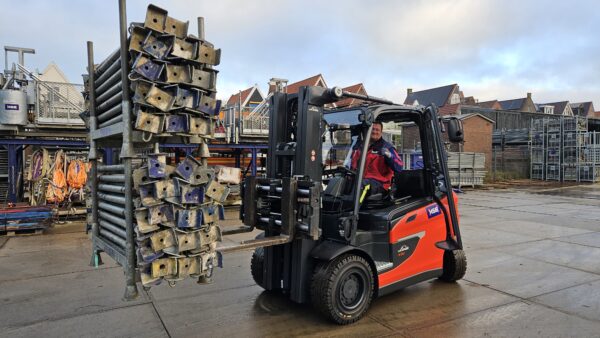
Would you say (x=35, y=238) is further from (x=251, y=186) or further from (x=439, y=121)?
(x=439, y=121)

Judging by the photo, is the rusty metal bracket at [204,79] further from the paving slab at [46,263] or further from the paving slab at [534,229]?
the paving slab at [534,229]

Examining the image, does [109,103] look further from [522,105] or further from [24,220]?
[522,105]

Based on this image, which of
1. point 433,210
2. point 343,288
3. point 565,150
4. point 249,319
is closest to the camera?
point 343,288

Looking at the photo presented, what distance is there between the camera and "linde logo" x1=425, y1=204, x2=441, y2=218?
5355mm

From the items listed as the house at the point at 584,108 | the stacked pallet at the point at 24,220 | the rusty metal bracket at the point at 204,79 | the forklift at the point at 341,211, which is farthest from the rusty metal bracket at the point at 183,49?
the house at the point at 584,108

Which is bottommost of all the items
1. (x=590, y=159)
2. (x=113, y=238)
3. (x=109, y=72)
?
(x=113, y=238)

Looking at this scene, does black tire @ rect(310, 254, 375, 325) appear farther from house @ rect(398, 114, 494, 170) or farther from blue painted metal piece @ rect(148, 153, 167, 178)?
house @ rect(398, 114, 494, 170)

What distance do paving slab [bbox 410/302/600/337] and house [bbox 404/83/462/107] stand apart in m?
46.7

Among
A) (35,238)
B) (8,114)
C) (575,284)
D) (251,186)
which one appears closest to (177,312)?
(251,186)

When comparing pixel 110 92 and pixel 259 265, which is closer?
pixel 110 92

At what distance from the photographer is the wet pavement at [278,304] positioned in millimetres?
4418

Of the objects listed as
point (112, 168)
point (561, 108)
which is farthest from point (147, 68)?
point (561, 108)

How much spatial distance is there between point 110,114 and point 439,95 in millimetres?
54494

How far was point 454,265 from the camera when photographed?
584cm
